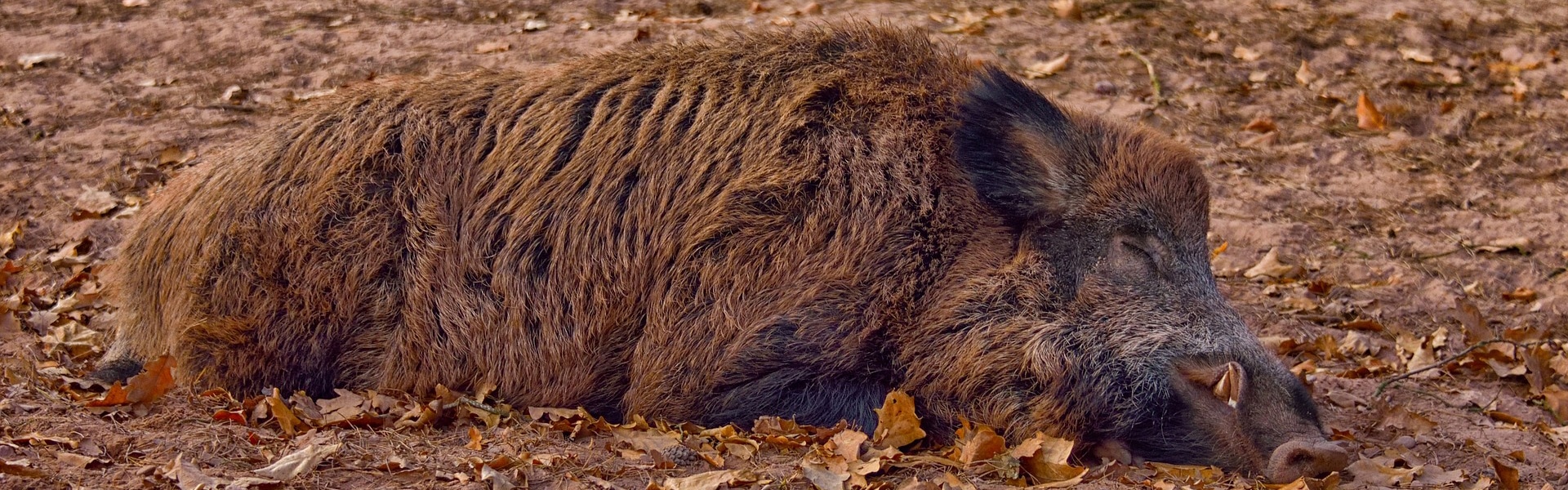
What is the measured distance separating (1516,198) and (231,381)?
20.7 feet

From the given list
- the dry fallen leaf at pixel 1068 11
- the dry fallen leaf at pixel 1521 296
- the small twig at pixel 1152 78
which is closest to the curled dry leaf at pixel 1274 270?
the dry fallen leaf at pixel 1521 296

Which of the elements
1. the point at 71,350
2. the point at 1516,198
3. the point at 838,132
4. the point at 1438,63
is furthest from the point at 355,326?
the point at 1438,63

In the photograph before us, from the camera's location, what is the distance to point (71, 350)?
515 centimetres

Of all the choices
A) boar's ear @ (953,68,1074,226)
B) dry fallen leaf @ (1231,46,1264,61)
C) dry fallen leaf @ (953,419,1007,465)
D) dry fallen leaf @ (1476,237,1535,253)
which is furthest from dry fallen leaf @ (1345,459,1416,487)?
dry fallen leaf @ (1231,46,1264,61)

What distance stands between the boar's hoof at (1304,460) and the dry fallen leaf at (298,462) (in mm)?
2666

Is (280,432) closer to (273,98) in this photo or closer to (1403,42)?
(273,98)

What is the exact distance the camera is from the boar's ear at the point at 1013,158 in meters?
4.41

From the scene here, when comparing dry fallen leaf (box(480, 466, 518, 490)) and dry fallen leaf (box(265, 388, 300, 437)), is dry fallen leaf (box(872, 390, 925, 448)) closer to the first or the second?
dry fallen leaf (box(480, 466, 518, 490))

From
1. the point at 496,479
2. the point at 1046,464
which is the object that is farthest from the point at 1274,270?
the point at 496,479

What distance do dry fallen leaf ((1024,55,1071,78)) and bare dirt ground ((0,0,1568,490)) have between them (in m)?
0.02

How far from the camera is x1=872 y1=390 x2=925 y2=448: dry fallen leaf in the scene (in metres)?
4.18

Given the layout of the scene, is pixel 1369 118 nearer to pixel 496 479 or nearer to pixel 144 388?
pixel 496 479

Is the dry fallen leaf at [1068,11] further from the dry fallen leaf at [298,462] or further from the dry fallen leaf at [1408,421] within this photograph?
the dry fallen leaf at [298,462]

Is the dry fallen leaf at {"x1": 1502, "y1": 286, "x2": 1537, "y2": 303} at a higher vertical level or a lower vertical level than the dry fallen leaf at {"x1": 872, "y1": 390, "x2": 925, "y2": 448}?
lower
